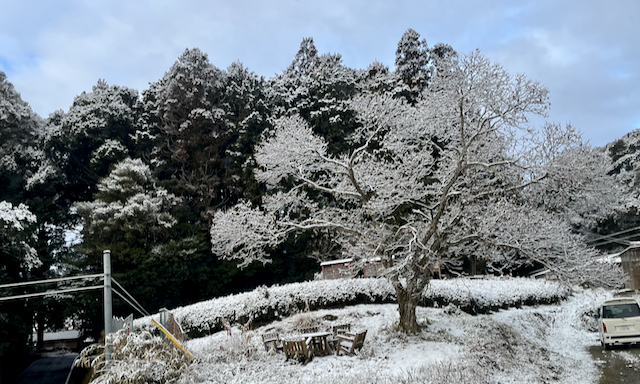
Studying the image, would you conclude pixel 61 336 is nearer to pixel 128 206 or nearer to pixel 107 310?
pixel 128 206

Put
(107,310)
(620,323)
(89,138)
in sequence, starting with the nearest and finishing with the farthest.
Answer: (107,310) → (620,323) → (89,138)

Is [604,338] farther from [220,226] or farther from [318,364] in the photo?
[220,226]

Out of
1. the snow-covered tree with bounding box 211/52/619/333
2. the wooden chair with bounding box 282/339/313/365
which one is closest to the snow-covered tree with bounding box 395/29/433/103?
the snow-covered tree with bounding box 211/52/619/333

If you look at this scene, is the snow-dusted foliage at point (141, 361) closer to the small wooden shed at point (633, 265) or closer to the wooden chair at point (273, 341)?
the wooden chair at point (273, 341)

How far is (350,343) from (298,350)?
1167 mm

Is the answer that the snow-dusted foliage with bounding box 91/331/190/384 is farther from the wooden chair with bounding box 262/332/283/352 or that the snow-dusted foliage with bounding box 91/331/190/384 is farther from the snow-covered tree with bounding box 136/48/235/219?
the snow-covered tree with bounding box 136/48/235/219

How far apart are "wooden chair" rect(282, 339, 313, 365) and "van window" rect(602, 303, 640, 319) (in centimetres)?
767

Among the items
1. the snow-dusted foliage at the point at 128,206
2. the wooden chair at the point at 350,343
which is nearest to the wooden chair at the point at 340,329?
the wooden chair at the point at 350,343

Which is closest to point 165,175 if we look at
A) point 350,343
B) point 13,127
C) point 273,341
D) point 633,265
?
point 13,127

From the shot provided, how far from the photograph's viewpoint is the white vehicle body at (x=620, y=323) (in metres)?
10.6

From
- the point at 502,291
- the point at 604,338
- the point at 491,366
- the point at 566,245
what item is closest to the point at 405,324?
the point at 491,366

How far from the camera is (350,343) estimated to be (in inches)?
378

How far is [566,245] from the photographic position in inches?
382

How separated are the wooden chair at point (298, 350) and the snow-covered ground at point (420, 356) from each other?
0.19 m
